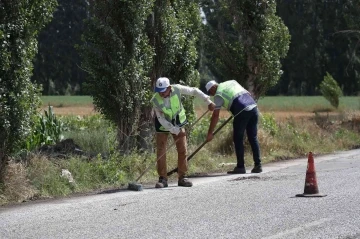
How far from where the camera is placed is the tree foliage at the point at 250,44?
19.9 meters

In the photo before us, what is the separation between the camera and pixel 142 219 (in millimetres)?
10469

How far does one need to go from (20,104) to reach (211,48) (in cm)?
907

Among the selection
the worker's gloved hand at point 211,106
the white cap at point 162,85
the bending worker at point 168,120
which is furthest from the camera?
the worker's gloved hand at point 211,106

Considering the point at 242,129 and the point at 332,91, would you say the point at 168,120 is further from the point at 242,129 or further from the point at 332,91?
the point at 332,91

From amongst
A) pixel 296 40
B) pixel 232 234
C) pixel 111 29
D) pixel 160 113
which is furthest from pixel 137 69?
pixel 296 40

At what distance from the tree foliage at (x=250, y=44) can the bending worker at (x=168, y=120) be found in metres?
6.07

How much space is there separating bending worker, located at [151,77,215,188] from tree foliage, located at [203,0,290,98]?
6.07 m

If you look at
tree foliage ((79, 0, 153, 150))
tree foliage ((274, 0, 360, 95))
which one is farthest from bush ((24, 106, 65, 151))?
tree foliage ((274, 0, 360, 95))

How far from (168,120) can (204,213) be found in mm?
3325

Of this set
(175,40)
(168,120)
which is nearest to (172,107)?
(168,120)

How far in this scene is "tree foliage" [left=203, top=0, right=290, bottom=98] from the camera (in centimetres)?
1994

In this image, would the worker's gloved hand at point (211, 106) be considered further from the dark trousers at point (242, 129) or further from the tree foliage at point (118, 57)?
the tree foliage at point (118, 57)

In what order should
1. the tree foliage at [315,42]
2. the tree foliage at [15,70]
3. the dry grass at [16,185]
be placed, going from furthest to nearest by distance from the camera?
the tree foliage at [315,42]
the dry grass at [16,185]
the tree foliage at [15,70]

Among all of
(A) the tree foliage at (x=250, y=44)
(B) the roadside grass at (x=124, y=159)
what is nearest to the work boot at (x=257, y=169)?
(B) the roadside grass at (x=124, y=159)
